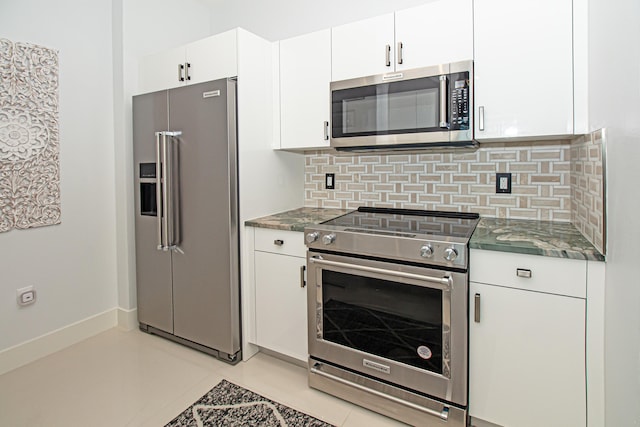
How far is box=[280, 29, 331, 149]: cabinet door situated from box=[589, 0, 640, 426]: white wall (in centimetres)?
136

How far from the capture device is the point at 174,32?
299 centimetres

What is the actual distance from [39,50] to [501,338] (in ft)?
10.1

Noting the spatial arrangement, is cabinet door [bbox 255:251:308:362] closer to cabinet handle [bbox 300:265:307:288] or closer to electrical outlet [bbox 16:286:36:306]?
cabinet handle [bbox 300:265:307:288]

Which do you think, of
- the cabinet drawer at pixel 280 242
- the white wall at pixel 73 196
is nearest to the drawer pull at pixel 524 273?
the cabinet drawer at pixel 280 242

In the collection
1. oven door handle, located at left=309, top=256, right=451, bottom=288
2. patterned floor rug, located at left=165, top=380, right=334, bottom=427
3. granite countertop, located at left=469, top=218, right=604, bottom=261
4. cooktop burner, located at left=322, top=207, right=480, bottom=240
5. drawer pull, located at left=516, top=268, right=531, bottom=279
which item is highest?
cooktop burner, located at left=322, top=207, right=480, bottom=240

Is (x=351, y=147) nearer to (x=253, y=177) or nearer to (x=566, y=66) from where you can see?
(x=253, y=177)

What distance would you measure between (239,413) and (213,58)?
208 cm

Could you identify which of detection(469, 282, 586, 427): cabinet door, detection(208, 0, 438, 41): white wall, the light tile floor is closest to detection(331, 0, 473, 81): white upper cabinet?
detection(208, 0, 438, 41): white wall

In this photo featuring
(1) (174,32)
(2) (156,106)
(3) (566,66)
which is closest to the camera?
(3) (566,66)

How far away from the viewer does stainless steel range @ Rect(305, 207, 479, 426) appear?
156 cm

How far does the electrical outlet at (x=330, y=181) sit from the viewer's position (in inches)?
105

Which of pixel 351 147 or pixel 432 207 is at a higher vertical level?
pixel 351 147

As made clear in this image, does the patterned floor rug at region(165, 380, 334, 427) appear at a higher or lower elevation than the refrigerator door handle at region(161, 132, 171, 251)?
lower

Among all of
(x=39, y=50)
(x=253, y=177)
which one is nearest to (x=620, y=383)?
(x=253, y=177)
